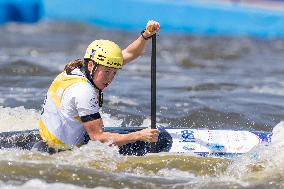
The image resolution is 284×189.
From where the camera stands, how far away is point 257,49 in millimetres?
19547

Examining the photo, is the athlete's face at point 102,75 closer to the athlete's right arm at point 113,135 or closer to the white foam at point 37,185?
the athlete's right arm at point 113,135

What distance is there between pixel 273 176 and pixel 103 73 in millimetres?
1852

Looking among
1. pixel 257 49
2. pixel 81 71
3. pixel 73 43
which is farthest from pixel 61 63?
pixel 81 71

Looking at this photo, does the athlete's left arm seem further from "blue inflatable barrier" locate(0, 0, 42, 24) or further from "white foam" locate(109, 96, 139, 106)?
"blue inflatable barrier" locate(0, 0, 42, 24)

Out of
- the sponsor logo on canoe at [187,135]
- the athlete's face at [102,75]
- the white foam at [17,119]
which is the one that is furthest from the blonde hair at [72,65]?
the white foam at [17,119]

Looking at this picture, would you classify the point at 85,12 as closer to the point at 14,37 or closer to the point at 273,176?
the point at 14,37

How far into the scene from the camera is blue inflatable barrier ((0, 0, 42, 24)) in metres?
21.8

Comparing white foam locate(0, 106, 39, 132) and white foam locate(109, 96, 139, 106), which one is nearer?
white foam locate(0, 106, 39, 132)

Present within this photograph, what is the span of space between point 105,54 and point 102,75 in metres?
0.20

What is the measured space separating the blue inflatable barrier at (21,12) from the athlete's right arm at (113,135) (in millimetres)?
15063

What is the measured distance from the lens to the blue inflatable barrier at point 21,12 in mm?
21812

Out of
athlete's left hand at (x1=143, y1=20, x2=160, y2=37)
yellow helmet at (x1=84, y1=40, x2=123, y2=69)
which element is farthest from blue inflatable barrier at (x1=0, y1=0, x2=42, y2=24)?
yellow helmet at (x1=84, y1=40, x2=123, y2=69)

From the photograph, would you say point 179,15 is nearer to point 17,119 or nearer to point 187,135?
point 17,119

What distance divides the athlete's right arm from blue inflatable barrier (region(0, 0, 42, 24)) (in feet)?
49.4
